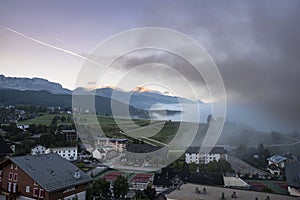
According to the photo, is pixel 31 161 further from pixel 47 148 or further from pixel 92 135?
pixel 92 135

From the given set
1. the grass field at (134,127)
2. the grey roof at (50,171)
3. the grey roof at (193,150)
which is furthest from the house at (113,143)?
the grey roof at (50,171)

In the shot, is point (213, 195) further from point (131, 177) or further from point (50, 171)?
point (131, 177)

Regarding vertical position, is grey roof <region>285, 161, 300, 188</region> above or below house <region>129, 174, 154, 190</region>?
above

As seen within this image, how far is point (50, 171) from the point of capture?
8.53 metres

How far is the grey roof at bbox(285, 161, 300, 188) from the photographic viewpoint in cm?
A: 1040

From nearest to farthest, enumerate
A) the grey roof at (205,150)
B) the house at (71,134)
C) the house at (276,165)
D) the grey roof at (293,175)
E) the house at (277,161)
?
the grey roof at (293,175) < the house at (276,165) < the house at (277,161) < the grey roof at (205,150) < the house at (71,134)

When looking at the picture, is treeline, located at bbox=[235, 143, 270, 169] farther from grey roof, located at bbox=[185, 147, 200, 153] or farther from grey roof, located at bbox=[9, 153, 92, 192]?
grey roof, located at bbox=[9, 153, 92, 192]

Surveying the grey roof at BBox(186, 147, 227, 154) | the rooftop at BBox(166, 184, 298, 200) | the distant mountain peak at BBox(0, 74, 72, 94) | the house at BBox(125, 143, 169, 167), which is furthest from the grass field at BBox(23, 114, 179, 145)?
the distant mountain peak at BBox(0, 74, 72, 94)

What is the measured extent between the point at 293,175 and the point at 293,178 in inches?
6.1

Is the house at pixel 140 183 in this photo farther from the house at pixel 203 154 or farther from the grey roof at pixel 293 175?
the house at pixel 203 154

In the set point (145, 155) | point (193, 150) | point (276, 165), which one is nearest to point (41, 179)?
point (145, 155)

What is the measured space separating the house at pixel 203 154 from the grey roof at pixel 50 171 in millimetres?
14339

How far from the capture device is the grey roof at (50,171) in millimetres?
8094

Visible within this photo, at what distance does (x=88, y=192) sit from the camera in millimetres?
9391
